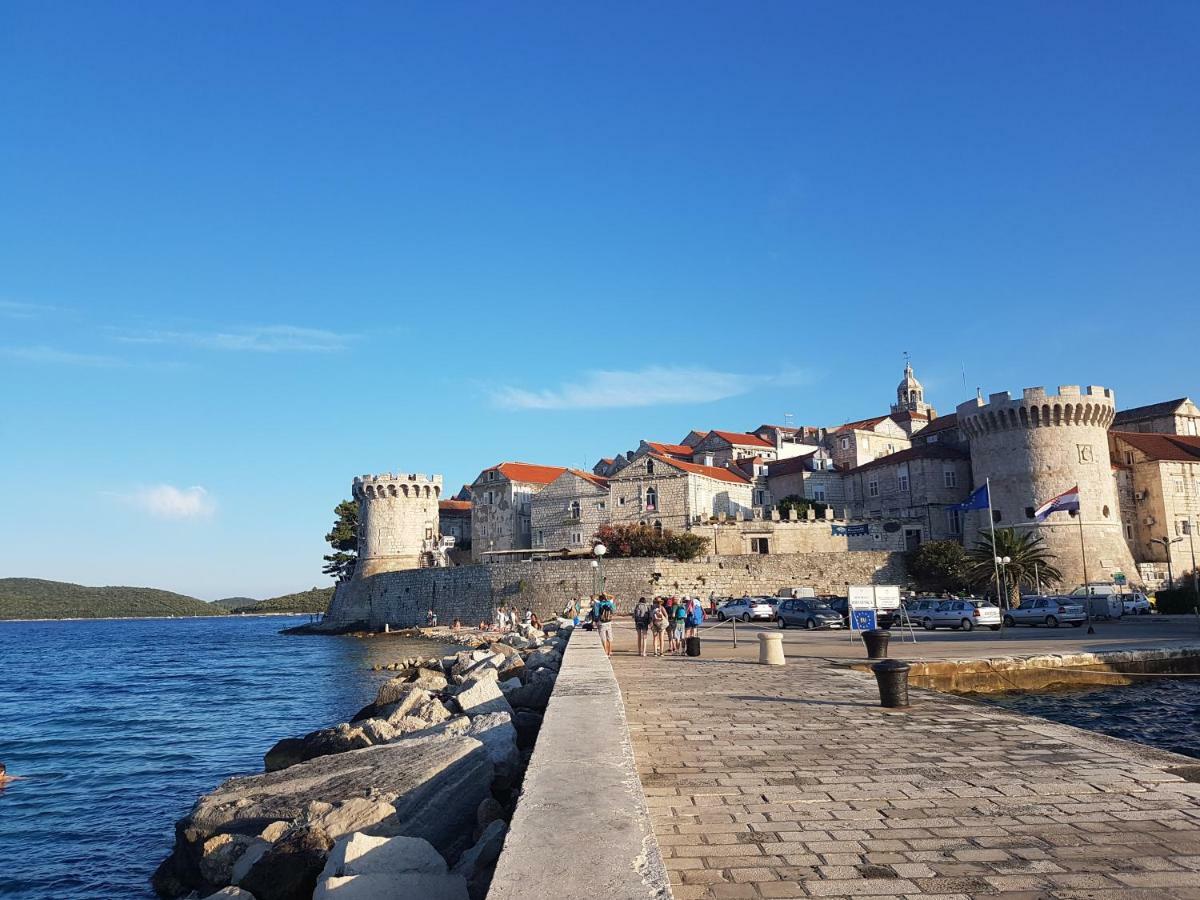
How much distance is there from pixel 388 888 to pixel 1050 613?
1339 inches

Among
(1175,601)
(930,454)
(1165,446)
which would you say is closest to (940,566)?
(930,454)

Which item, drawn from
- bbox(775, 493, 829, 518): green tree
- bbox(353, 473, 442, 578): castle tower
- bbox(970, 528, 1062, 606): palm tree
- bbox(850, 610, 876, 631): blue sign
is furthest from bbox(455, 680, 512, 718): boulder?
bbox(353, 473, 442, 578): castle tower

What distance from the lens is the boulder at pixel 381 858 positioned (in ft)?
18.4

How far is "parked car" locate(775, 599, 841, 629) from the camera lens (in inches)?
1321

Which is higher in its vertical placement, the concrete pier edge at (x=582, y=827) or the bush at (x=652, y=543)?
the bush at (x=652, y=543)

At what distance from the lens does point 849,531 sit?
56.9 m

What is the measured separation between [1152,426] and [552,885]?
72.2 metres

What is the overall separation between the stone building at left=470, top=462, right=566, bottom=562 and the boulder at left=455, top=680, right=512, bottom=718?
53.1 meters

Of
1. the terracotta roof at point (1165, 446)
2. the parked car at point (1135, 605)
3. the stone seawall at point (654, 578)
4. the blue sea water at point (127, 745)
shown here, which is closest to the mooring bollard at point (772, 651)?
the blue sea water at point (127, 745)

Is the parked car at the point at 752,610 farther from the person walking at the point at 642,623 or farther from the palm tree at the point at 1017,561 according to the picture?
the person walking at the point at 642,623

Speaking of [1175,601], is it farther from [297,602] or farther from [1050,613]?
[297,602]

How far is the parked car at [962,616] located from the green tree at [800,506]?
25.6m

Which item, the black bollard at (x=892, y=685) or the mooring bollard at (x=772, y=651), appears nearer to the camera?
the black bollard at (x=892, y=685)

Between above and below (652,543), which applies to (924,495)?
above
